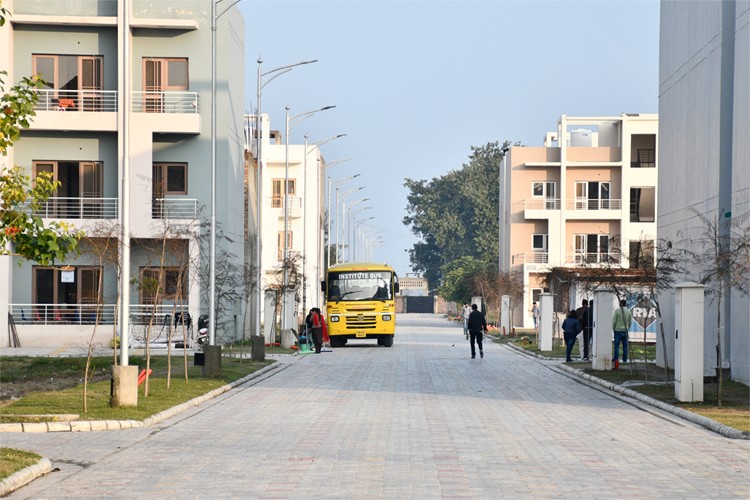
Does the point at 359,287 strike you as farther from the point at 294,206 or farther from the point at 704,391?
the point at 294,206

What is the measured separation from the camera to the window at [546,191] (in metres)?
83.9

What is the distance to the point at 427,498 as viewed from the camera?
11.1 metres

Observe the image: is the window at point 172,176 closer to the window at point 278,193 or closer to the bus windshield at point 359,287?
the bus windshield at point 359,287

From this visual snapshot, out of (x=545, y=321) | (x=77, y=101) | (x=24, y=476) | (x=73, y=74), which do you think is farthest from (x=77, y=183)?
(x=24, y=476)

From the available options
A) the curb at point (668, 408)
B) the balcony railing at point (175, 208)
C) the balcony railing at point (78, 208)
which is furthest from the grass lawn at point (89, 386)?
the balcony railing at point (78, 208)

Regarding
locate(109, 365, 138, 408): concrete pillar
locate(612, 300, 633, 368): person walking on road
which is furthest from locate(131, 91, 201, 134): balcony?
locate(109, 365, 138, 408): concrete pillar

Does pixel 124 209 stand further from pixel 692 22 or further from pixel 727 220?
pixel 692 22

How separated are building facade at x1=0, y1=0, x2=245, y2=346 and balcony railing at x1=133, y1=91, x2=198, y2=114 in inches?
1.5

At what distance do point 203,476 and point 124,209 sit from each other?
9320mm

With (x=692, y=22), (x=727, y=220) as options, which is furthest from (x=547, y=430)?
(x=692, y=22)

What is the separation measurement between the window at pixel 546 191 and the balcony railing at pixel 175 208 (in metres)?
40.7

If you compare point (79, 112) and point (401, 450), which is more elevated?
point (79, 112)

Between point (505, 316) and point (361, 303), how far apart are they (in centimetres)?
1868

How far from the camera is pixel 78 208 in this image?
47.4 m
